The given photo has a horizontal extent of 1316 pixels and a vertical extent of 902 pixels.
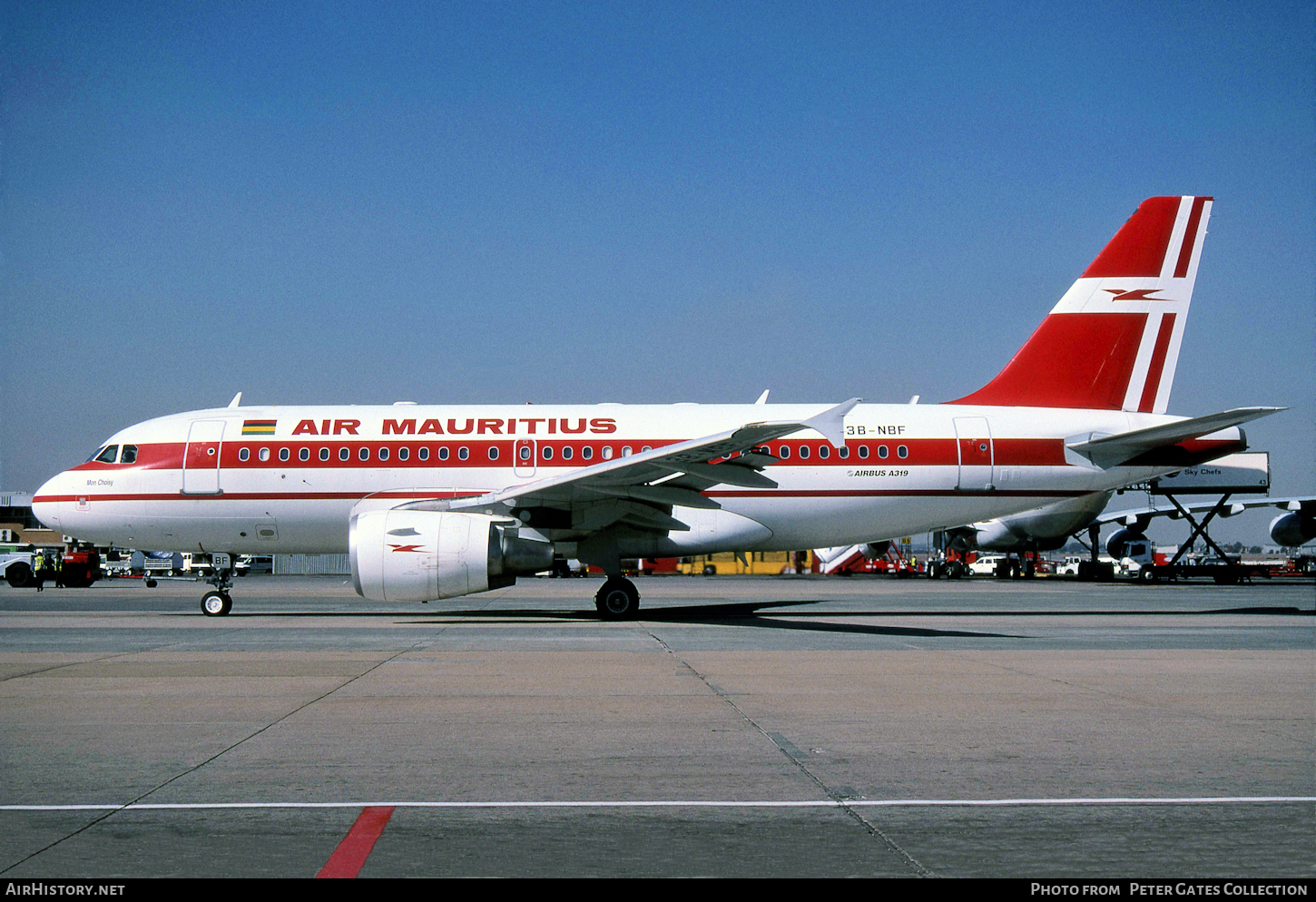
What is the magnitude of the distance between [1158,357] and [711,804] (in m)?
18.0

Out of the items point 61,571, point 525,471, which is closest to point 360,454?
point 525,471

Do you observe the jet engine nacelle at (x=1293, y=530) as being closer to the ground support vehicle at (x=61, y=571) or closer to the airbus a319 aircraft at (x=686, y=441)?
the airbus a319 aircraft at (x=686, y=441)

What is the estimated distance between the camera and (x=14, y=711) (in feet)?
25.2

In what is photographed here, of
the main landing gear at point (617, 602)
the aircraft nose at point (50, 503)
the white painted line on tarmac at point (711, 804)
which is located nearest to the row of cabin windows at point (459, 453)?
the main landing gear at point (617, 602)

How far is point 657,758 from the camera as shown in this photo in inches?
241

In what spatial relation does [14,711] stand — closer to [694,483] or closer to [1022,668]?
[1022,668]

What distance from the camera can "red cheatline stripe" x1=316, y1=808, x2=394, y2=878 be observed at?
3.87m

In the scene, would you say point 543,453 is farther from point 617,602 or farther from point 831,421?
point 831,421

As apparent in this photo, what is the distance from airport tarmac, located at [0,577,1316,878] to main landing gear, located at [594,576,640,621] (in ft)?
13.5

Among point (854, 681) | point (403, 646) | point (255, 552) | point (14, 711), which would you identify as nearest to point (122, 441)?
point (255, 552)

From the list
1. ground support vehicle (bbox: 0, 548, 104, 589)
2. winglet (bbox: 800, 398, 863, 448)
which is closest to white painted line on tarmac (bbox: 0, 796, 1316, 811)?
winglet (bbox: 800, 398, 863, 448)

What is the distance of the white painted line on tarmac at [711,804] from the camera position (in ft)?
16.0

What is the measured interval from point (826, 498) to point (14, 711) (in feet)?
44.3

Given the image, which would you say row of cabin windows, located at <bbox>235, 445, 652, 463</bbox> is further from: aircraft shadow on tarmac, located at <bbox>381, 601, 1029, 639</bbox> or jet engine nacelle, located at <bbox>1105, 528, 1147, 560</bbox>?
jet engine nacelle, located at <bbox>1105, 528, 1147, 560</bbox>
